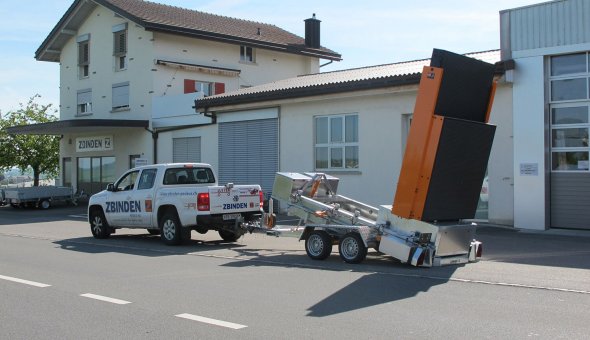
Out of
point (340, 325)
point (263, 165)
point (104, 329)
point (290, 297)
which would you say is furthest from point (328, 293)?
point (263, 165)

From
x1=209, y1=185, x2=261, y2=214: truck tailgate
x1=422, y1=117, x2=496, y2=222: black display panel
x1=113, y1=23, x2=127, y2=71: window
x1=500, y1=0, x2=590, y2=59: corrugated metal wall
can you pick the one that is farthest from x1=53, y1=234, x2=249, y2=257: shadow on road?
x1=113, y1=23, x2=127, y2=71: window

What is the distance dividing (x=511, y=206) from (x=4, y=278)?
12272 mm

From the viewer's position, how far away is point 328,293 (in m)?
8.39

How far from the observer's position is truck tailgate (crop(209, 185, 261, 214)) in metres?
13.9

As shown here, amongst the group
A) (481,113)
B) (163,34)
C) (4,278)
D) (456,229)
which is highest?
(163,34)

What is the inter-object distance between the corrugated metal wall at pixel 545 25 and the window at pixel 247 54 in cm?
1819

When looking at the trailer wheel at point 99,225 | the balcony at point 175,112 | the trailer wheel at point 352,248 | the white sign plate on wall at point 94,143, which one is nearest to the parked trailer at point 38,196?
the white sign plate on wall at point 94,143

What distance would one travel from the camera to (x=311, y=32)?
35.9 meters

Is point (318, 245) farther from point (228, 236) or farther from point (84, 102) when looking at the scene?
point (84, 102)

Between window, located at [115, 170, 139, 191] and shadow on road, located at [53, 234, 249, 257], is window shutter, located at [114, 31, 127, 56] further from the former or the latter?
shadow on road, located at [53, 234, 249, 257]

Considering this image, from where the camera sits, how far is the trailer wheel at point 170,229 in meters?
14.1

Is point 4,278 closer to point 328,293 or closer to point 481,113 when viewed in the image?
point 328,293

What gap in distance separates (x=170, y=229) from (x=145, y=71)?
17087 mm

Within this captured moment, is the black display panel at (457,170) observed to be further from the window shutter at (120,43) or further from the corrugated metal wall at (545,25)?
the window shutter at (120,43)
